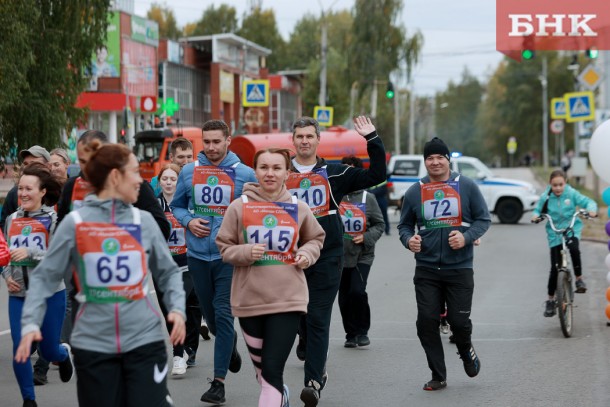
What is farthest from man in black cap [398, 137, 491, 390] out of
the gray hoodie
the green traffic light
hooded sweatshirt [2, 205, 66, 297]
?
the green traffic light

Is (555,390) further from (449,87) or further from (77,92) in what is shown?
(449,87)

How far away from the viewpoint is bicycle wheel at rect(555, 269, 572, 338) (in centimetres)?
1130

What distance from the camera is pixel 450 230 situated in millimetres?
8758

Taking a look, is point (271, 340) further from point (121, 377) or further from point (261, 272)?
point (121, 377)

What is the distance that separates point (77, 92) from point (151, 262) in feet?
65.9

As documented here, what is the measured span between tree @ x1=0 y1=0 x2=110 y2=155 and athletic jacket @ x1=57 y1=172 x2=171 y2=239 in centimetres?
1587

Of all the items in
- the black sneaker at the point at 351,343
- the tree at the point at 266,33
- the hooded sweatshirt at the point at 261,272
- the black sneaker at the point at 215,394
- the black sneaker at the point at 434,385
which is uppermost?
the tree at the point at 266,33

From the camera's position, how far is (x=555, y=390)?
8500 mm

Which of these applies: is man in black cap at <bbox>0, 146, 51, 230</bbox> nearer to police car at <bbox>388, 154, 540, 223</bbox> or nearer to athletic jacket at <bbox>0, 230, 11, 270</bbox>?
athletic jacket at <bbox>0, 230, 11, 270</bbox>

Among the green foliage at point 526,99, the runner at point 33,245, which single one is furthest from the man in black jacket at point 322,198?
the green foliage at point 526,99

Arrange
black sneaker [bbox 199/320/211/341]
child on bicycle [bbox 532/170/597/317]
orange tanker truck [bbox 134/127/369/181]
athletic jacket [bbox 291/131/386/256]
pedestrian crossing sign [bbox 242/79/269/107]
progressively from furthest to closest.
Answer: pedestrian crossing sign [bbox 242/79/269/107], orange tanker truck [bbox 134/127/369/181], child on bicycle [bbox 532/170/597/317], black sneaker [bbox 199/320/211/341], athletic jacket [bbox 291/131/386/256]

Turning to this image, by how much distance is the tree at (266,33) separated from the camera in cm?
11074

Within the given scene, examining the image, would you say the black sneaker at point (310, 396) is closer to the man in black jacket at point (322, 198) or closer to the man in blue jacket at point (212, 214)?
the man in black jacket at point (322, 198)

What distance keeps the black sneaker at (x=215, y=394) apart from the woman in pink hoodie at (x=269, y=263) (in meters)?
1.17
